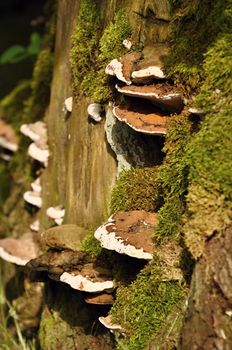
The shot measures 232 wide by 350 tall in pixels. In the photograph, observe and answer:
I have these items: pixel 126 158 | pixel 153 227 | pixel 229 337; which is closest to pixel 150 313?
pixel 153 227

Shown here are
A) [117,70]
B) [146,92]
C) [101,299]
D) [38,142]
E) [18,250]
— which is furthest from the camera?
[38,142]

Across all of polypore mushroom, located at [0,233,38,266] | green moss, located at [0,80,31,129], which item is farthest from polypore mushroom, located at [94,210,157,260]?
green moss, located at [0,80,31,129]

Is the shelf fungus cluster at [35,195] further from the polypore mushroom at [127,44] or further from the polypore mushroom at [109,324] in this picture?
the polypore mushroom at [127,44]

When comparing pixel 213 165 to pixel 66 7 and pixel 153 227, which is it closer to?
pixel 153 227

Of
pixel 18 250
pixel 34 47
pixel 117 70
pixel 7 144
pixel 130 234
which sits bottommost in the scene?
pixel 18 250

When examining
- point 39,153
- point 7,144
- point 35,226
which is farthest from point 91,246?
point 7,144

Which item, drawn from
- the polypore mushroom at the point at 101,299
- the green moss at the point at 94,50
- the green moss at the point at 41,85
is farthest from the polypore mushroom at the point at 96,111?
the green moss at the point at 41,85

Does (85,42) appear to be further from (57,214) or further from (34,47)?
(34,47)
